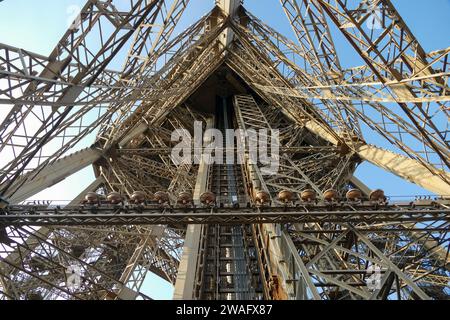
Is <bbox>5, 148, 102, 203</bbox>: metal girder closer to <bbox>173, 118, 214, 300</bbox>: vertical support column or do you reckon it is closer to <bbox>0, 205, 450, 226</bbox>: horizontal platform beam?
<bbox>0, 205, 450, 226</bbox>: horizontal platform beam

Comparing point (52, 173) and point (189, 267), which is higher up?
point (52, 173)

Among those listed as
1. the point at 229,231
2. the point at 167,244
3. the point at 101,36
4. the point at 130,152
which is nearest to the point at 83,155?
the point at 130,152

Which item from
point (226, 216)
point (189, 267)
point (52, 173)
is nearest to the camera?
point (226, 216)

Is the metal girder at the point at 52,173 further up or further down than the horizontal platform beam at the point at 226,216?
further up

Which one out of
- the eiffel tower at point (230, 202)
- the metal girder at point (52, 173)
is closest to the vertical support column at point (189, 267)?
the eiffel tower at point (230, 202)

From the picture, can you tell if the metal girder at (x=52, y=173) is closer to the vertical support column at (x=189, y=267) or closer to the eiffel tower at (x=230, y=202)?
the eiffel tower at (x=230, y=202)

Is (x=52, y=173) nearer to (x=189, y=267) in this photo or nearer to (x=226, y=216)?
(x=189, y=267)

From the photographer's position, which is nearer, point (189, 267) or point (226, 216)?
point (226, 216)

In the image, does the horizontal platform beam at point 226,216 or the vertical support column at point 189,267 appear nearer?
the horizontal platform beam at point 226,216

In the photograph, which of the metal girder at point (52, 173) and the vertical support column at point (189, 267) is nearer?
the vertical support column at point (189, 267)

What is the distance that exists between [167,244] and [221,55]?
18.0 metres

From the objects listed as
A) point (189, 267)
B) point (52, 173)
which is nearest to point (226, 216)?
point (189, 267)

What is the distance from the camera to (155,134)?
1046 inches

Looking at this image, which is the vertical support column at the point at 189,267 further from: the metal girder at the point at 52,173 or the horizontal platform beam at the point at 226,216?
the metal girder at the point at 52,173
